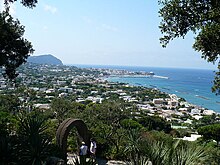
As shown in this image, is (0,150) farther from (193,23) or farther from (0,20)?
(193,23)

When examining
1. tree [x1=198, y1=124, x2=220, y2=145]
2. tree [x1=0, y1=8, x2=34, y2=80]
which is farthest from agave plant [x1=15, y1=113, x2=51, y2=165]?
tree [x1=198, y1=124, x2=220, y2=145]

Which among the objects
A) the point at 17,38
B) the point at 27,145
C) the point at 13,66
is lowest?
the point at 27,145

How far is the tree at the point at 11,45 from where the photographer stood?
34.6 ft

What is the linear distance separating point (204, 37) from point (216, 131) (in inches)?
788

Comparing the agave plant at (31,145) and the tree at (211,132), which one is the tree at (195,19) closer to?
the agave plant at (31,145)

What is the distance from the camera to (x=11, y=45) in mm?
10883

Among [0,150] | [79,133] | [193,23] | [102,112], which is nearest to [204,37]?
[193,23]

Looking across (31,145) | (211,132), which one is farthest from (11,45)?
(211,132)

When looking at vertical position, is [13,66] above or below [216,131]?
above

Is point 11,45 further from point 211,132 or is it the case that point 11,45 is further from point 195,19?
point 211,132

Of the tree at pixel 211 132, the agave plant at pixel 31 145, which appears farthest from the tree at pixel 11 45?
the tree at pixel 211 132

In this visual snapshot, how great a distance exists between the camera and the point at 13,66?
37.9 feet

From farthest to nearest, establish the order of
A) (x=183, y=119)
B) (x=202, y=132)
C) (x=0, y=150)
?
(x=183, y=119) → (x=202, y=132) → (x=0, y=150)

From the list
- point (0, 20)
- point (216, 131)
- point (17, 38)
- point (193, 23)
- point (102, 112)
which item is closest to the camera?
point (193, 23)
